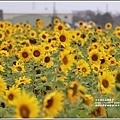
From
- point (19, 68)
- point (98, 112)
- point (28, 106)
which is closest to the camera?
point (28, 106)

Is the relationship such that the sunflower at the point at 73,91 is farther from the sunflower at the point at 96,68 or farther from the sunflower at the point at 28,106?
the sunflower at the point at 96,68

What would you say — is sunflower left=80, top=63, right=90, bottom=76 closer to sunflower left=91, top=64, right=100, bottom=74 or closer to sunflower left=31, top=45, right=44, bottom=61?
sunflower left=91, top=64, right=100, bottom=74

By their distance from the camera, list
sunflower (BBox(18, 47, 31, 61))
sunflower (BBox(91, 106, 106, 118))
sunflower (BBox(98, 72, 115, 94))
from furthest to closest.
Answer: sunflower (BBox(18, 47, 31, 61))
sunflower (BBox(98, 72, 115, 94))
sunflower (BBox(91, 106, 106, 118))

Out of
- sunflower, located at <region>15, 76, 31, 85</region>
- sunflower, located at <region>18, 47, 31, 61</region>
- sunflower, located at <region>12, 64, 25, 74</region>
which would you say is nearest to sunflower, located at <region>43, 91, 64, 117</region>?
sunflower, located at <region>15, 76, 31, 85</region>

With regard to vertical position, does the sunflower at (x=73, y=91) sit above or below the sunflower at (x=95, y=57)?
below

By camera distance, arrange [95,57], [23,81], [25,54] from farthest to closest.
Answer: [25,54]
[95,57]
[23,81]

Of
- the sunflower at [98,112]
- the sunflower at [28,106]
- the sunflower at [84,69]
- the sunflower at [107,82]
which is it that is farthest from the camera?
the sunflower at [84,69]

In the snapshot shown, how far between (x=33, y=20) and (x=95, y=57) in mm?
10233

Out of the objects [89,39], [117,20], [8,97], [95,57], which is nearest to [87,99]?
[8,97]

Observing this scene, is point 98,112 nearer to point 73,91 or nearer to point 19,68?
point 73,91

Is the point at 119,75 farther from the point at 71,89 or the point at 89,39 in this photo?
the point at 89,39

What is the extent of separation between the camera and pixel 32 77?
2613mm

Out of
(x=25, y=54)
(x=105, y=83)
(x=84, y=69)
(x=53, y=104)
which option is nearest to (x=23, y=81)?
(x=84, y=69)

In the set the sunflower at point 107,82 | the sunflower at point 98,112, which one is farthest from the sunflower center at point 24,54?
the sunflower at point 98,112
